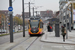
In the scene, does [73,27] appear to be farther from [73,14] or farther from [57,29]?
[57,29]

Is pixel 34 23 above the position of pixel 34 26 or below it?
above

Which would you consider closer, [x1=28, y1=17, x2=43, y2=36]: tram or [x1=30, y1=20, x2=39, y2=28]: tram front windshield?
[x1=28, y1=17, x2=43, y2=36]: tram

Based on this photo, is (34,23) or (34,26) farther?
(34,23)

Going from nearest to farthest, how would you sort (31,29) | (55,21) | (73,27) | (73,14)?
(55,21) → (31,29) → (73,14) → (73,27)

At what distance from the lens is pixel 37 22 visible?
25.4m

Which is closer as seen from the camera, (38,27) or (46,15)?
(38,27)

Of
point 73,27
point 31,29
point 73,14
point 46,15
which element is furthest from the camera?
point 46,15

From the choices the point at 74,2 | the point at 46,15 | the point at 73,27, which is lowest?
the point at 73,27

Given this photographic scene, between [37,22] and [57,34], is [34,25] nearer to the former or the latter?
[37,22]

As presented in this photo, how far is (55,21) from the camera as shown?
74.5 feet

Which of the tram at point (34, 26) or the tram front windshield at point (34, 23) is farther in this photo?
the tram front windshield at point (34, 23)

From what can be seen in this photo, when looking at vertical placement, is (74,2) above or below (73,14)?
above

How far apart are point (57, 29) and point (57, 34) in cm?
100

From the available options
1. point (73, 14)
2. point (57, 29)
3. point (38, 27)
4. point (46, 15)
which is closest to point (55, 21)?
point (57, 29)
